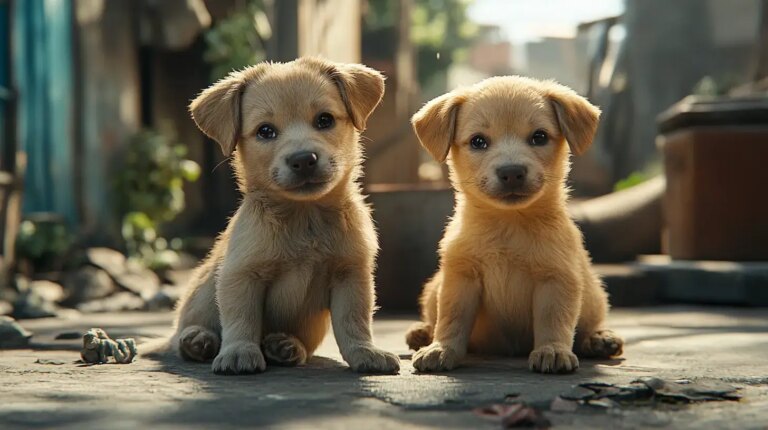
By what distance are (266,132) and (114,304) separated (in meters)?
5.00

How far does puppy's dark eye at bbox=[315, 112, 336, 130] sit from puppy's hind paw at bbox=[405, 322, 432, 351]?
1205 millimetres

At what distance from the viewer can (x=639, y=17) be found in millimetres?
21031

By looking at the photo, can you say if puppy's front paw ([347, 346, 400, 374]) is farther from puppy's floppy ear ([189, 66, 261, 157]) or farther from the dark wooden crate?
the dark wooden crate

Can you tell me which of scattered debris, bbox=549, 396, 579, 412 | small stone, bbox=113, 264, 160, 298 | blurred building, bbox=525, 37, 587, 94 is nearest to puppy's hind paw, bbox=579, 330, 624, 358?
scattered debris, bbox=549, 396, 579, 412

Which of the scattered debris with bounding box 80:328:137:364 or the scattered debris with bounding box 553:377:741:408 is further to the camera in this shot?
the scattered debris with bounding box 80:328:137:364

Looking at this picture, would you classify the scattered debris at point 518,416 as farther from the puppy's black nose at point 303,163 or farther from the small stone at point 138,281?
the small stone at point 138,281

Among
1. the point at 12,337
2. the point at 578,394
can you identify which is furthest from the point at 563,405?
the point at 12,337

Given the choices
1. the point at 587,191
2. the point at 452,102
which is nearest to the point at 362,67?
the point at 452,102

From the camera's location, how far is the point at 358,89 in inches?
154

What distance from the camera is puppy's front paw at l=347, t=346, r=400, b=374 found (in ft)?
11.6

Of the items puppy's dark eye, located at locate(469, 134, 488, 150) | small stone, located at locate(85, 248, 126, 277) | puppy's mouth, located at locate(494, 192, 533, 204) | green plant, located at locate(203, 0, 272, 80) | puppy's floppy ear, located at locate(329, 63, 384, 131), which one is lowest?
small stone, located at locate(85, 248, 126, 277)

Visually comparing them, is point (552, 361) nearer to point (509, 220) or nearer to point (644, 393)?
point (644, 393)

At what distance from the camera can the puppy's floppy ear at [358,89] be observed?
12.7 ft

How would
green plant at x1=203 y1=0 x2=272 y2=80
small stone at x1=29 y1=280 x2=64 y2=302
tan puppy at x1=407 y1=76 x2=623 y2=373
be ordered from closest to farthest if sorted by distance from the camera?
1. tan puppy at x1=407 y1=76 x2=623 y2=373
2. small stone at x1=29 y1=280 x2=64 y2=302
3. green plant at x1=203 y1=0 x2=272 y2=80
